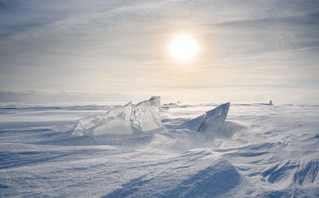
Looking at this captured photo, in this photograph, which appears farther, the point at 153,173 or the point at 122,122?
the point at 122,122

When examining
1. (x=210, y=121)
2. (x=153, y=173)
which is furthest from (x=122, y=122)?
(x=153, y=173)

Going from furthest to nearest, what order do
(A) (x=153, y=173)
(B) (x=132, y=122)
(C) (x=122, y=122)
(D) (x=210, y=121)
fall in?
(D) (x=210, y=121) → (B) (x=132, y=122) → (C) (x=122, y=122) → (A) (x=153, y=173)

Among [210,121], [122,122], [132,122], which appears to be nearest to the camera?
[122,122]

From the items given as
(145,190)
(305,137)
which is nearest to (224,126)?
(305,137)

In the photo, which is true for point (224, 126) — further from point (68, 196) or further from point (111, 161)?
point (68, 196)

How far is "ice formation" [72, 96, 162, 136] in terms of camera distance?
3.80m

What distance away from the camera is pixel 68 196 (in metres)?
1.29

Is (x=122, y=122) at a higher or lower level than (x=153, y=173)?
higher

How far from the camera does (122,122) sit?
12.8 ft

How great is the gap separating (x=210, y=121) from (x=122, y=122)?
6.63ft

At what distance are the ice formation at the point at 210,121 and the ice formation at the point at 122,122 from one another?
34.1 inches

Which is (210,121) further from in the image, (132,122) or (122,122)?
(122,122)

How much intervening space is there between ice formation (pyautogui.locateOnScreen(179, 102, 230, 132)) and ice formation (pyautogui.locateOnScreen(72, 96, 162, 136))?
2.84ft

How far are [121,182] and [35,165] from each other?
3.22 feet
